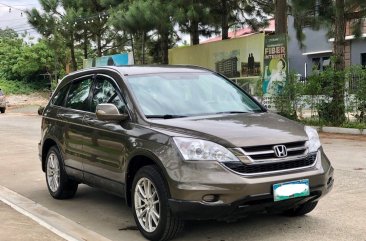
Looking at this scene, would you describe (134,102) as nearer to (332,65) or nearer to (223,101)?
(223,101)

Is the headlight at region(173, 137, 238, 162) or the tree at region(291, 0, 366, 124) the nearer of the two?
the headlight at region(173, 137, 238, 162)

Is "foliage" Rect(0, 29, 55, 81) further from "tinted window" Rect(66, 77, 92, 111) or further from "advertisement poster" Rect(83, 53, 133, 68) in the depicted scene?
"tinted window" Rect(66, 77, 92, 111)

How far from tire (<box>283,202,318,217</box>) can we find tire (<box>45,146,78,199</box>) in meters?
2.88

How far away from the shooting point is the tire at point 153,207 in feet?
16.0

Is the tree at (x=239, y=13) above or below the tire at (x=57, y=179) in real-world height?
above

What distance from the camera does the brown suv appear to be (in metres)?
4.62

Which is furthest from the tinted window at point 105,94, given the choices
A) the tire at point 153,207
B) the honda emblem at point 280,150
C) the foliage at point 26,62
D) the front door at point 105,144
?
the foliage at point 26,62

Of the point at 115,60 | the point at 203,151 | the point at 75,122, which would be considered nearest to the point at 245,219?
the point at 203,151

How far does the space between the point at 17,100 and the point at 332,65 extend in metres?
38.9

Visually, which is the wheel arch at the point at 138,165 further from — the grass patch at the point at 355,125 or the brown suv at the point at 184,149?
the grass patch at the point at 355,125

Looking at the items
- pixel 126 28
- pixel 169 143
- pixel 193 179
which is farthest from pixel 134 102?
pixel 126 28

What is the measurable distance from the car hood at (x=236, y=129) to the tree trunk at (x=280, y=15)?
13.2 m

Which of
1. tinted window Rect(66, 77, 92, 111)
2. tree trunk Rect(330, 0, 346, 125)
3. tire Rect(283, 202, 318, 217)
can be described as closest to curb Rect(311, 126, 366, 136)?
tree trunk Rect(330, 0, 346, 125)

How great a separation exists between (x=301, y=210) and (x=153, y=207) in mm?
1725
